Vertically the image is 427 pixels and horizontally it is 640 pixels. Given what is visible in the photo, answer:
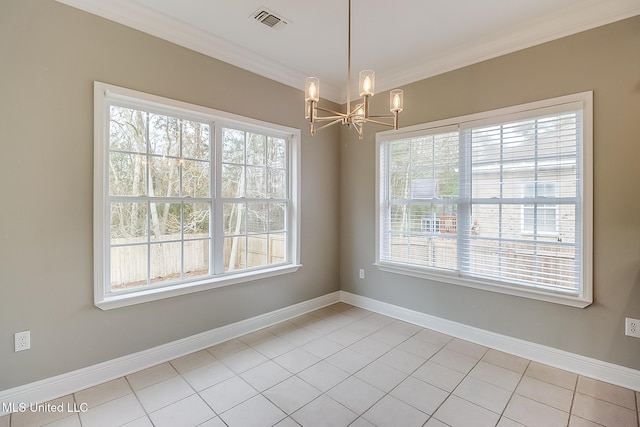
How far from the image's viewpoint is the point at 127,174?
7.90ft

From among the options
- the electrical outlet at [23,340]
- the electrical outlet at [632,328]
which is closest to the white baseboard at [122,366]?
the electrical outlet at [23,340]

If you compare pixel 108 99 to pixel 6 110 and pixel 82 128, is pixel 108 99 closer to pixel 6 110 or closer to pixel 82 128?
pixel 82 128

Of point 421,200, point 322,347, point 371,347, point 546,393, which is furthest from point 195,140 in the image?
point 546,393

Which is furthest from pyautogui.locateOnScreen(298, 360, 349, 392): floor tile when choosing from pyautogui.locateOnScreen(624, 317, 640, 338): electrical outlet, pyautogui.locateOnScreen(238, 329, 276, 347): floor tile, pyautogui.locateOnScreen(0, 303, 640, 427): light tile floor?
pyautogui.locateOnScreen(624, 317, 640, 338): electrical outlet

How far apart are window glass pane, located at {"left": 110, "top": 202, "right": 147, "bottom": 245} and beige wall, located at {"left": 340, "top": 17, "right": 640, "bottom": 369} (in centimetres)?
290

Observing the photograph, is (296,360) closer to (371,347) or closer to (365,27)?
(371,347)

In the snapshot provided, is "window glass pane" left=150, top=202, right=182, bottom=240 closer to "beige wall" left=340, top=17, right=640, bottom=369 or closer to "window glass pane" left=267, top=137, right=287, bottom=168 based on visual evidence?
"window glass pane" left=267, top=137, right=287, bottom=168

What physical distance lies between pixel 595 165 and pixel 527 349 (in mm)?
1639

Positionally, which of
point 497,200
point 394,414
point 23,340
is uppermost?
point 497,200

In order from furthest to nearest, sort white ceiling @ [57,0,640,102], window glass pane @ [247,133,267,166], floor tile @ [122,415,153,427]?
1. window glass pane @ [247,133,267,166]
2. white ceiling @ [57,0,640,102]
3. floor tile @ [122,415,153,427]

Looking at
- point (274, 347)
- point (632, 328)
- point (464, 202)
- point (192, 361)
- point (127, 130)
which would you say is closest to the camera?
point (632, 328)

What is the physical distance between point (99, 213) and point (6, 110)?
31.7 inches

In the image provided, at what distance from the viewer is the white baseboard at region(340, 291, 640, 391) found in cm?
Result: 222

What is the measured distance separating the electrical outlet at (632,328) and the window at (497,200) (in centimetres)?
27
